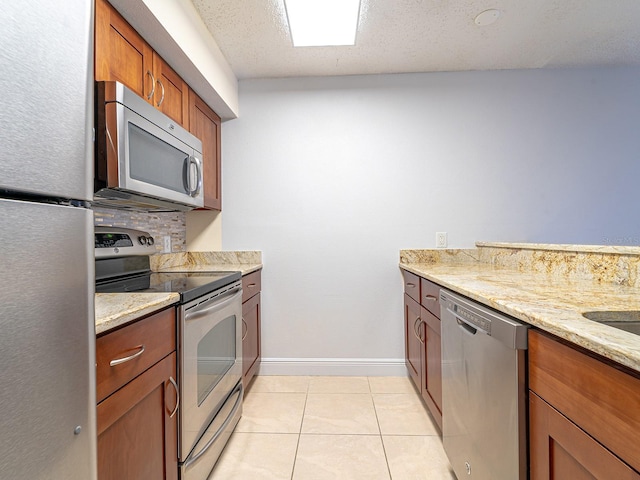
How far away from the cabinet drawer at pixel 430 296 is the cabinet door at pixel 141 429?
48.1 inches

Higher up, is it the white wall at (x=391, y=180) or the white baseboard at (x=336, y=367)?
the white wall at (x=391, y=180)

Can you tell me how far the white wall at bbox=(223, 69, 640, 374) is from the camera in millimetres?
2328

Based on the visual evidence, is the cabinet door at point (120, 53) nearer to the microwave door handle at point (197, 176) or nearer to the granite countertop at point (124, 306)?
the microwave door handle at point (197, 176)

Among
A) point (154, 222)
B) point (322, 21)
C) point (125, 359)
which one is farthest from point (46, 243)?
point (322, 21)

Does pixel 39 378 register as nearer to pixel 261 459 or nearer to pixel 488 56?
pixel 261 459

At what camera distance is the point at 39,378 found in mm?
472

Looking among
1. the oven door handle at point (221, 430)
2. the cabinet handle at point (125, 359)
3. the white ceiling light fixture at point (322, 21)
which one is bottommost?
the oven door handle at point (221, 430)

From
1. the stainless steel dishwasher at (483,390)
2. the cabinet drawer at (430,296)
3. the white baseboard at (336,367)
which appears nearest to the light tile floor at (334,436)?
the white baseboard at (336,367)

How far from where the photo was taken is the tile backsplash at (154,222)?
167cm

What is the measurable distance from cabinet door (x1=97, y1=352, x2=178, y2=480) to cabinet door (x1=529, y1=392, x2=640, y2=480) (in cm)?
107

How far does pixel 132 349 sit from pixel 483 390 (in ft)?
3.56

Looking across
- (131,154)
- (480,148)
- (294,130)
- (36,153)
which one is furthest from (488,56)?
(36,153)

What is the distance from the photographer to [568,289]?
3.89ft

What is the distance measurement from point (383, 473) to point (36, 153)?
65.6 inches
